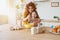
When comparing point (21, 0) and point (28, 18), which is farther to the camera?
point (21, 0)

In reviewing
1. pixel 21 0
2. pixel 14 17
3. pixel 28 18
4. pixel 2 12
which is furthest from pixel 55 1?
pixel 28 18

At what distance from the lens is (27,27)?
2172mm

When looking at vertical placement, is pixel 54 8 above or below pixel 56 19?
above

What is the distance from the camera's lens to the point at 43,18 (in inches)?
165

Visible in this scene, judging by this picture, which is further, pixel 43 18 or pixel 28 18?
pixel 43 18

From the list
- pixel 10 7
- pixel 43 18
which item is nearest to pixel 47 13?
pixel 43 18

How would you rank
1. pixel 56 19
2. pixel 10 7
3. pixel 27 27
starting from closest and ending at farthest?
pixel 27 27 → pixel 56 19 → pixel 10 7

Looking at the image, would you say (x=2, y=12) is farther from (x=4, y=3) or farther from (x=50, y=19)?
(x=50, y=19)

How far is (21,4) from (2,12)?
25.6 inches

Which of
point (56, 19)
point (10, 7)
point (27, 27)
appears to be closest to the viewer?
point (27, 27)

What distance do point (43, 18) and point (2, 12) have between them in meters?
1.25

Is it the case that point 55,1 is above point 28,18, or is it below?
above

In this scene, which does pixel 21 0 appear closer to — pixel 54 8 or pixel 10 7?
pixel 10 7

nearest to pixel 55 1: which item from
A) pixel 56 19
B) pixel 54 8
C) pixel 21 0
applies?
pixel 54 8
